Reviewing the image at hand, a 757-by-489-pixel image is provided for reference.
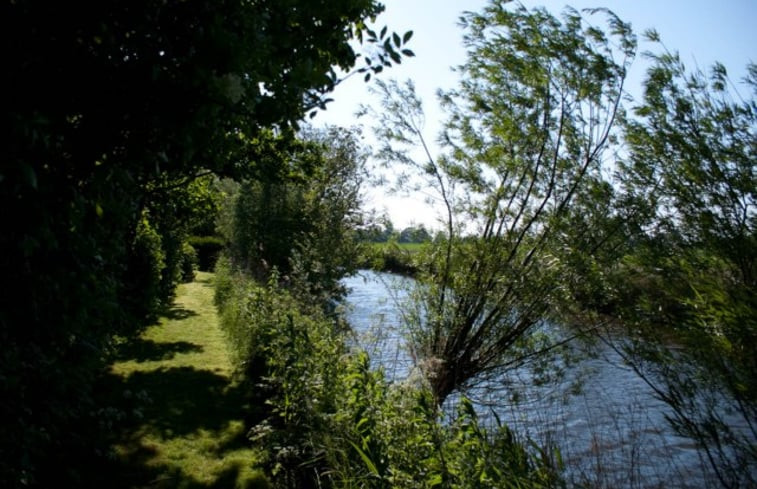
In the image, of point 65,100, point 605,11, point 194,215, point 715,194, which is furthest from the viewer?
point 194,215

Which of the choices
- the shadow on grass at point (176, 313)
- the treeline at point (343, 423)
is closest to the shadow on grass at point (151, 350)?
the treeline at point (343, 423)

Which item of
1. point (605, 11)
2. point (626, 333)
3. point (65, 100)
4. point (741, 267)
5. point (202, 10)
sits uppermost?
point (605, 11)

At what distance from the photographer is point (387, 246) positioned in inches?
337

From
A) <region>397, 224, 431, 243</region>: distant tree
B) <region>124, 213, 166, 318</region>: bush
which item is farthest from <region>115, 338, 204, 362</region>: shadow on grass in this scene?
<region>397, 224, 431, 243</region>: distant tree

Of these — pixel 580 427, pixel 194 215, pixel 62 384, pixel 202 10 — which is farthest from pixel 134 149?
pixel 194 215

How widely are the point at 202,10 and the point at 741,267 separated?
4.89m

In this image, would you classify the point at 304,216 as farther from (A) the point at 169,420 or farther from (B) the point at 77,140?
(B) the point at 77,140

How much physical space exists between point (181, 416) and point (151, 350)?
11.2ft

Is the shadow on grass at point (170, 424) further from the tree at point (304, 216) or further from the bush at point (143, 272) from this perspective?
the tree at point (304, 216)

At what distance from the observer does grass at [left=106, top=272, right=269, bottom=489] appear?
4.55m

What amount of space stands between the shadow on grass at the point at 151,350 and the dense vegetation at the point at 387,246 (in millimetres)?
745

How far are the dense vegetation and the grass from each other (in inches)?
12.1

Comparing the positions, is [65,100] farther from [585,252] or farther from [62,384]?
[585,252]

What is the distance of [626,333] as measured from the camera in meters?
5.69
